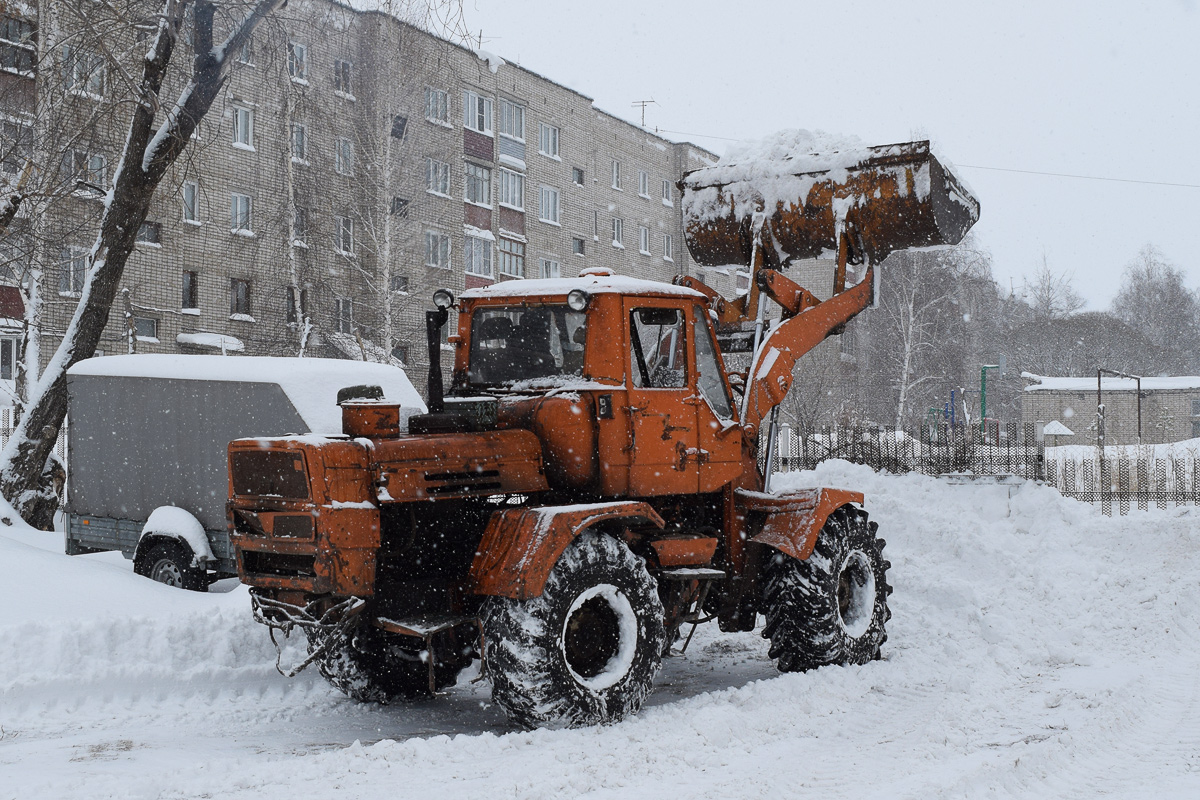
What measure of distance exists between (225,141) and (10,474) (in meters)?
18.3

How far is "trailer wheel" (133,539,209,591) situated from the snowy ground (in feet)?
3.94

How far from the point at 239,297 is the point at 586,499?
85.9 ft

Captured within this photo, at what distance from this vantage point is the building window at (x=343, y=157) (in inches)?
1121

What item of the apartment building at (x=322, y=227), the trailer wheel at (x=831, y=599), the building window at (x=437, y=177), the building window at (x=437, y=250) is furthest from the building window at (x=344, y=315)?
the trailer wheel at (x=831, y=599)

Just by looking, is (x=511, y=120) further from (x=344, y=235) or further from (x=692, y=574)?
(x=692, y=574)

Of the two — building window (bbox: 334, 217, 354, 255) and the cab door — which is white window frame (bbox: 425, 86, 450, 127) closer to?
building window (bbox: 334, 217, 354, 255)

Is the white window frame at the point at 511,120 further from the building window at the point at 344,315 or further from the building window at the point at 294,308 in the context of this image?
the building window at the point at 294,308

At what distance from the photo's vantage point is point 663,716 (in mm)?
6312

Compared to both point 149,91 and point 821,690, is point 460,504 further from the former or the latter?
point 149,91

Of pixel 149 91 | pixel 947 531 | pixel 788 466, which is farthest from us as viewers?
pixel 788 466

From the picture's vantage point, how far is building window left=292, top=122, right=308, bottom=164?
1110 inches

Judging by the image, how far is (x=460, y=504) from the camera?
6371mm

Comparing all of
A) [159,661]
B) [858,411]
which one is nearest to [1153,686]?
[159,661]

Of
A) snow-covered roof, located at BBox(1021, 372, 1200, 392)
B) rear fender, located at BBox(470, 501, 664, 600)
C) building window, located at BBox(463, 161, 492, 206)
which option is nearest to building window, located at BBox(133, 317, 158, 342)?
building window, located at BBox(463, 161, 492, 206)
